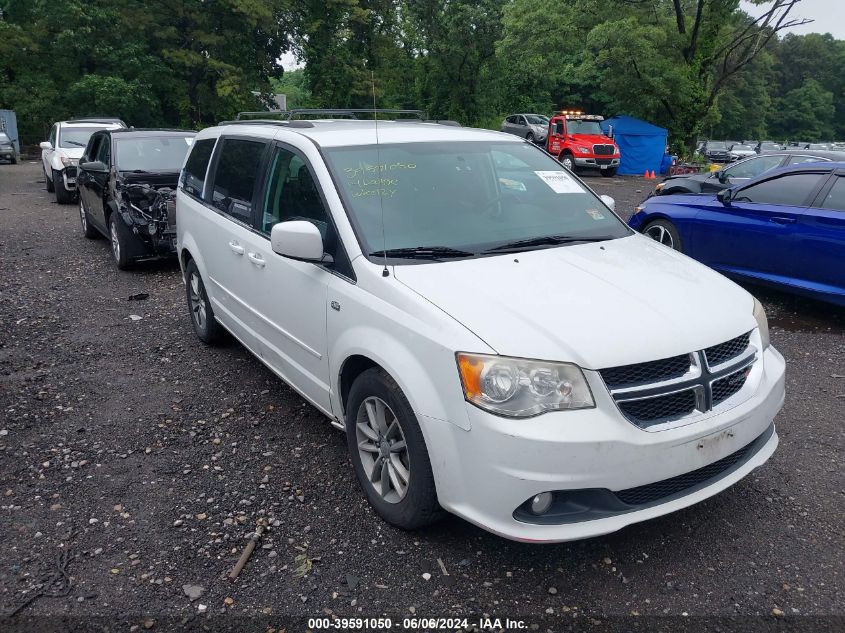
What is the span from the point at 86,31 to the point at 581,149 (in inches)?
802

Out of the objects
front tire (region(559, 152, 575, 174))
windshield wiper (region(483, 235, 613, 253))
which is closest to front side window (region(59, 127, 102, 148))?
windshield wiper (region(483, 235, 613, 253))

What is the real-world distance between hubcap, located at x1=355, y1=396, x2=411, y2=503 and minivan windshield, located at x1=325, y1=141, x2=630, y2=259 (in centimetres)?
77

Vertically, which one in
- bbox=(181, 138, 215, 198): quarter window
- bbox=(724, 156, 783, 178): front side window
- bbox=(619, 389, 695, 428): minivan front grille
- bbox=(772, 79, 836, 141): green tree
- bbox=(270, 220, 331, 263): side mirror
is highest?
bbox=(772, 79, 836, 141): green tree

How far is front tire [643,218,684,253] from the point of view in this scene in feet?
25.5

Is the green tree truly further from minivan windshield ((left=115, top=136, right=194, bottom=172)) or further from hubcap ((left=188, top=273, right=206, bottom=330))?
hubcap ((left=188, top=273, right=206, bottom=330))

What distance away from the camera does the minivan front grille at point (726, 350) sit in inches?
113

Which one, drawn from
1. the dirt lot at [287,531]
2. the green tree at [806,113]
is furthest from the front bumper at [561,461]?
the green tree at [806,113]

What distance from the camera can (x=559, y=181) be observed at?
13.9 feet

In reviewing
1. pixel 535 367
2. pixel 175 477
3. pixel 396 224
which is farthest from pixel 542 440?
pixel 175 477

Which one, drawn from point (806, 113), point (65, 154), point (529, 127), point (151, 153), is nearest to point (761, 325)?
point (151, 153)

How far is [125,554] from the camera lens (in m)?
3.08

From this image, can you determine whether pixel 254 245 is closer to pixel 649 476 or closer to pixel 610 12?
pixel 649 476

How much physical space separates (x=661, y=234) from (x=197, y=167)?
5325mm

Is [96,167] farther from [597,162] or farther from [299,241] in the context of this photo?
[597,162]
